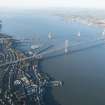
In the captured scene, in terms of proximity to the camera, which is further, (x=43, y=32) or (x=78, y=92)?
(x=43, y=32)

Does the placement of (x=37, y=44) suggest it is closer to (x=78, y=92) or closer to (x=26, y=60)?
(x=26, y=60)

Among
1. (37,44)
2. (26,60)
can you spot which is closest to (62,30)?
(37,44)

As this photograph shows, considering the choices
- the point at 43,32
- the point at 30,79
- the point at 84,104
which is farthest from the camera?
the point at 43,32

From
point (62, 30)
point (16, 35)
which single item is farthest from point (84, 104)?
point (62, 30)

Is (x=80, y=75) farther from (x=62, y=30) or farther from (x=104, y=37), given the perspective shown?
(x=62, y=30)

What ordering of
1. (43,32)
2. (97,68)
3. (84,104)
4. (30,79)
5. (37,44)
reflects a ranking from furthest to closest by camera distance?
(43,32), (37,44), (97,68), (30,79), (84,104)

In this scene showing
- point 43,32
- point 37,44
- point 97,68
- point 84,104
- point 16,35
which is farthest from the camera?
point 43,32

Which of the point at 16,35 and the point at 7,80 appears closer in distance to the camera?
the point at 7,80

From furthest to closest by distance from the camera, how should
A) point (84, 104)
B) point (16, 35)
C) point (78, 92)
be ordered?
point (16, 35), point (78, 92), point (84, 104)

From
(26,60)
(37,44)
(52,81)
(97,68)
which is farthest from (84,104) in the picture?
(37,44)
